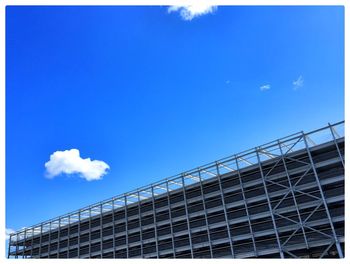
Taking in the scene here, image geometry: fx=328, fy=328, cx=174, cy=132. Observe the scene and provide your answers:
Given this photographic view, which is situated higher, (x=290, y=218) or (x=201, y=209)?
(x=201, y=209)

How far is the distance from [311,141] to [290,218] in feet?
22.5

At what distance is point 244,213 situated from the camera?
29.8 metres

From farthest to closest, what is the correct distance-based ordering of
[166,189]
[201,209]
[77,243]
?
[77,243] < [166,189] < [201,209]

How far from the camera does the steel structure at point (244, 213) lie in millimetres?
26422

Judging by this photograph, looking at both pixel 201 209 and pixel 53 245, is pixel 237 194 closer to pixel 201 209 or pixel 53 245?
pixel 201 209

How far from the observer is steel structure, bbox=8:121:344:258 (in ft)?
86.7

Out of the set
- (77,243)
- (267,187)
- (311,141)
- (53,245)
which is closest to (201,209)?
(267,187)

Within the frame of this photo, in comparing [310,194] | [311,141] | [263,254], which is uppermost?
[311,141]

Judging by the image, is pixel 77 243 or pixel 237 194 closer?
pixel 237 194

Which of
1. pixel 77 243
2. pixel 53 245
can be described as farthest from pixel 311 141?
pixel 53 245

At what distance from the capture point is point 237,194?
1214 inches

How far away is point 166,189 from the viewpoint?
36.0 m
